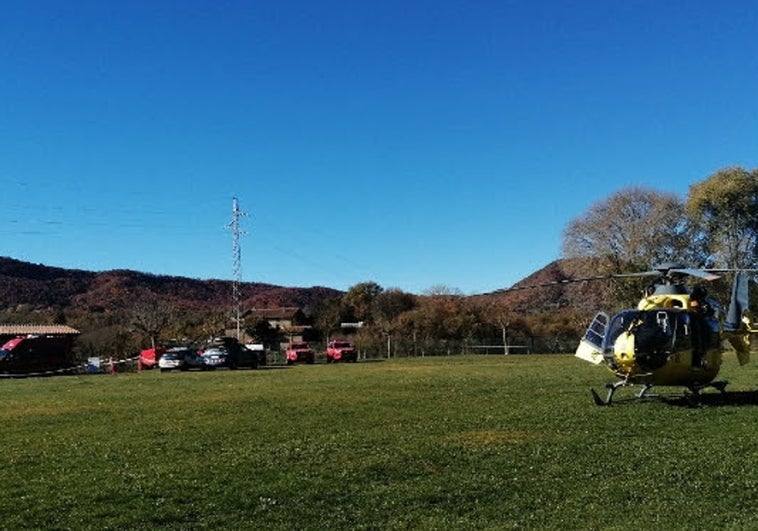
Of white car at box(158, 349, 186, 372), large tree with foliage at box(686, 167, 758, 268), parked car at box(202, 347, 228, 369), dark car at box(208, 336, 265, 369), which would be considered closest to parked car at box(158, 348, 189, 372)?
white car at box(158, 349, 186, 372)

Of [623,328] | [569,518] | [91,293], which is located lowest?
[569,518]

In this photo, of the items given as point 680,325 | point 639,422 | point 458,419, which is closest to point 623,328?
point 680,325

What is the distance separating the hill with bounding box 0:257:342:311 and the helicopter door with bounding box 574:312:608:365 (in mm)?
82082

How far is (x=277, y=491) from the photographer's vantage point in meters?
8.49

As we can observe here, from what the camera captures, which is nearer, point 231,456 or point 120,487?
point 120,487

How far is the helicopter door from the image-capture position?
1717cm

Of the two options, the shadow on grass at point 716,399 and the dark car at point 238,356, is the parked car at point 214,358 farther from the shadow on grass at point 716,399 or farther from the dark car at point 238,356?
the shadow on grass at point 716,399

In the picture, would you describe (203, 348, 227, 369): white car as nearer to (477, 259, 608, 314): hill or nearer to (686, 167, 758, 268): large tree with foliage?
(477, 259, 608, 314): hill

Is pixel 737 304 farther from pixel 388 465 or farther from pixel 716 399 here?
pixel 388 465

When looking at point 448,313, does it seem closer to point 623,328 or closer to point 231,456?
point 623,328

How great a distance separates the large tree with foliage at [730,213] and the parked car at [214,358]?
3974 cm

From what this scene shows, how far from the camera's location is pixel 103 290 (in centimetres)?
10362

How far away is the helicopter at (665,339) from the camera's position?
1599 centimetres

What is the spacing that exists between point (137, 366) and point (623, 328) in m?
40.4
